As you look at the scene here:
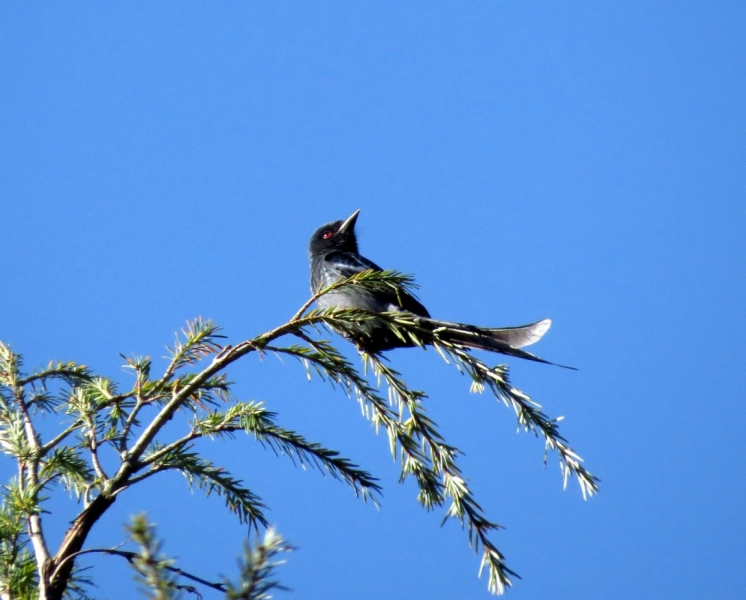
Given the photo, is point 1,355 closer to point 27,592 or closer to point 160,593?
point 27,592

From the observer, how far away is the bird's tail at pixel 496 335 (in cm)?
287

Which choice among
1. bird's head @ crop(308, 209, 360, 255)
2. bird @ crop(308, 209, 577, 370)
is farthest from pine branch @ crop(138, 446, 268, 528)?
bird's head @ crop(308, 209, 360, 255)

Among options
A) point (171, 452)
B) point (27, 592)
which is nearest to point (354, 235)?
point (171, 452)

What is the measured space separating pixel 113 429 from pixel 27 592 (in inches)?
23.0

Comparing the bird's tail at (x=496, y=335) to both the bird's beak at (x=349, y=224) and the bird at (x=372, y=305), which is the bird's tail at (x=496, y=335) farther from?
the bird's beak at (x=349, y=224)

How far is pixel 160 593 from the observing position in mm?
1100

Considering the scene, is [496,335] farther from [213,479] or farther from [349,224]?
[349,224]

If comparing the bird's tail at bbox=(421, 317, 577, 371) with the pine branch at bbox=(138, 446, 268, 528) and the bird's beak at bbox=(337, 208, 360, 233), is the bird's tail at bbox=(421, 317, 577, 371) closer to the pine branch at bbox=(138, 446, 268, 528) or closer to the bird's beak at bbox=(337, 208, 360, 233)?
the pine branch at bbox=(138, 446, 268, 528)

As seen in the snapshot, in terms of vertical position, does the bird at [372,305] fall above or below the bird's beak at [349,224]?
below

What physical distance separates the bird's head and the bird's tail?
2.69 m

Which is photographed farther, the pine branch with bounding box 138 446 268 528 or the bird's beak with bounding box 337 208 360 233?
the bird's beak with bounding box 337 208 360 233

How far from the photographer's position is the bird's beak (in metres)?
5.71

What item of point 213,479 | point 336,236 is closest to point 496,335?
point 213,479

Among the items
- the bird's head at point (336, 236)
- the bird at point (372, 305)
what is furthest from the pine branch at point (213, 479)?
the bird's head at point (336, 236)
